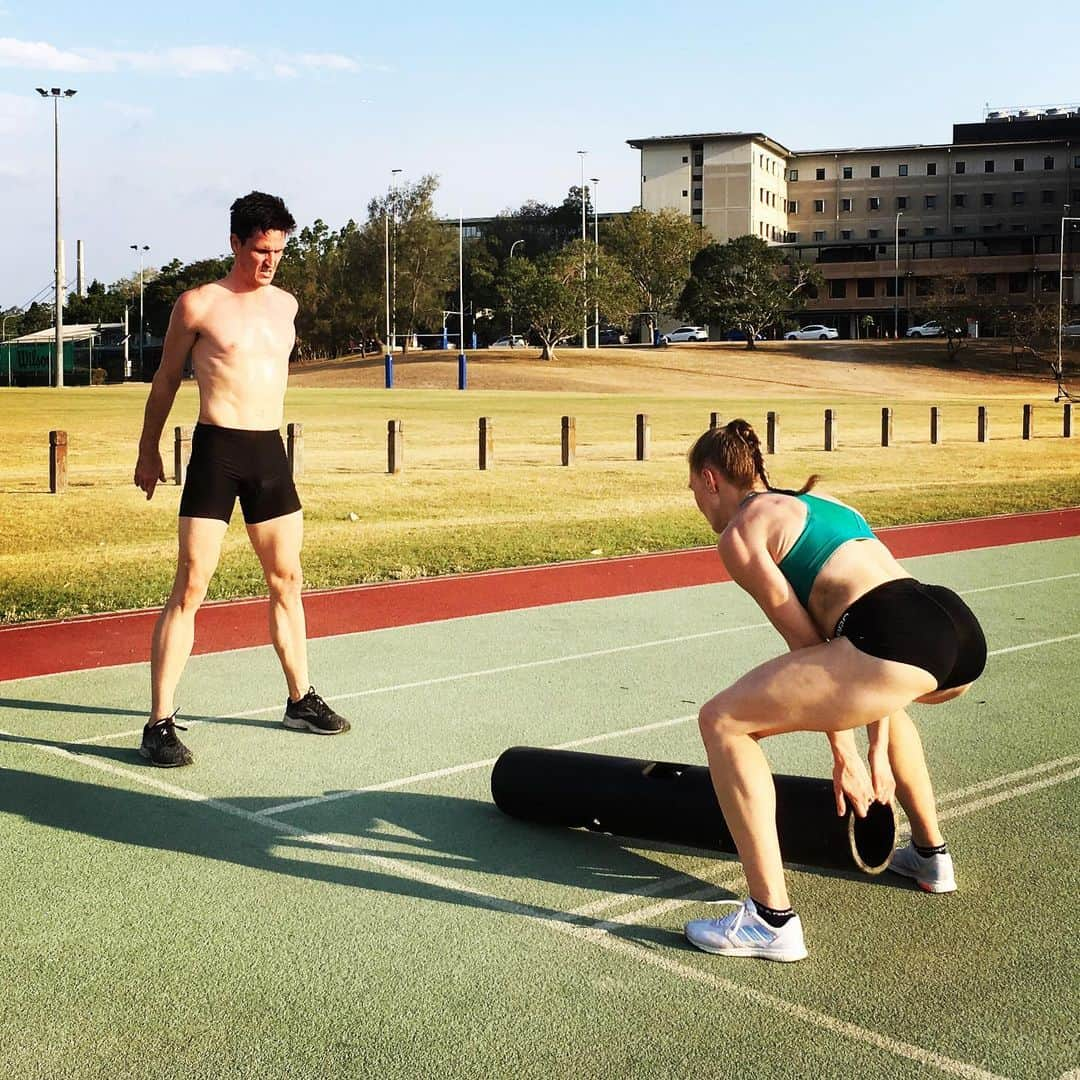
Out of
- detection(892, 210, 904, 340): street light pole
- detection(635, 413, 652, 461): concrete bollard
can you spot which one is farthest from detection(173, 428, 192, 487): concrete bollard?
detection(892, 210, 904, 340): street light pole

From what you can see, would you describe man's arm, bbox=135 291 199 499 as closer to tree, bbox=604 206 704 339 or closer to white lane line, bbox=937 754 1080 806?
white lane line, bbox=937 754 1080 806

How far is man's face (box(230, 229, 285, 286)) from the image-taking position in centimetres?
642

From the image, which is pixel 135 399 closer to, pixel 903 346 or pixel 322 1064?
pixel 322 1064

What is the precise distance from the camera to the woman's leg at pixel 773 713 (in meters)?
4.17

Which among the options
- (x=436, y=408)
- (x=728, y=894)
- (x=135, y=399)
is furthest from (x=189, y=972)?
(x=135, y=399)

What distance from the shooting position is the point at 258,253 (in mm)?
6457

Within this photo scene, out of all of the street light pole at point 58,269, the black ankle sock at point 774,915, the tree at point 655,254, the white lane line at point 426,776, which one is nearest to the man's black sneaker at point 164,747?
the white lane line at point 426,776

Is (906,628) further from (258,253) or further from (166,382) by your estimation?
(166,382)

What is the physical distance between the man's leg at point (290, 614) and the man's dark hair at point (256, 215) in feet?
4.10

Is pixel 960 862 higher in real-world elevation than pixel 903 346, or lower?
lower

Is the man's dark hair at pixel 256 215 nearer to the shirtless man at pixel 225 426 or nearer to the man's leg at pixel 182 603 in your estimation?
the shirtless man at pixel 225 426

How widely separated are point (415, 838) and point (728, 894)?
123 centimetres

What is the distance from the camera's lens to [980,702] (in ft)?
25.7

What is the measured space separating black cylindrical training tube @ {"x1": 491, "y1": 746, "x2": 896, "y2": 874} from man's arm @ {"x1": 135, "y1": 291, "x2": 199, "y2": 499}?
2131 mm
